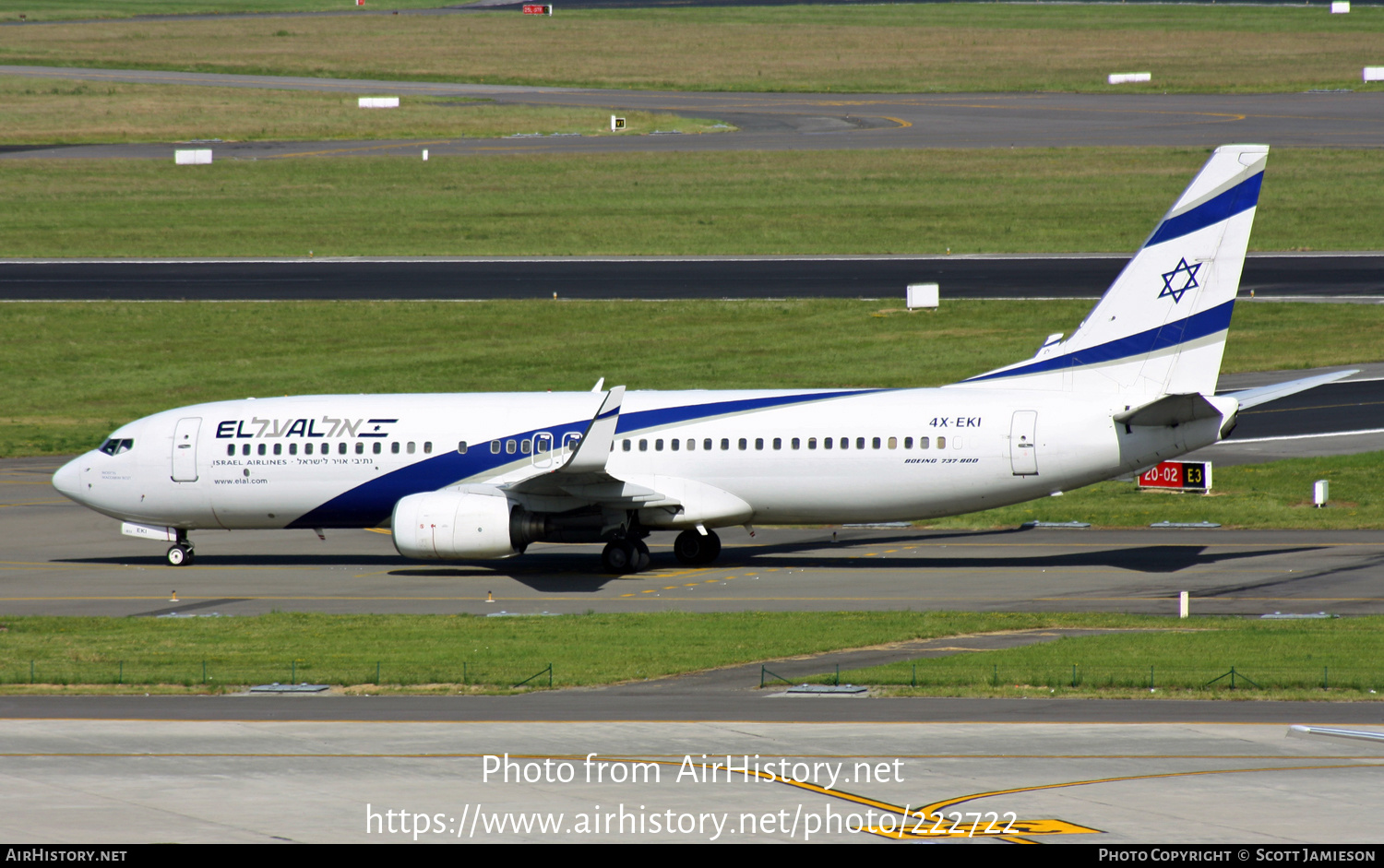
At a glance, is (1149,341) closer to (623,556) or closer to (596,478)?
(596,478)

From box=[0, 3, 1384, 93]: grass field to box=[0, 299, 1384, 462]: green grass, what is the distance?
60.1 m

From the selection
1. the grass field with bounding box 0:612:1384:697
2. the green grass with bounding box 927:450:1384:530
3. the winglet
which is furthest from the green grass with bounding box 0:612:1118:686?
the green grass with bounding box 927:450:1384:530

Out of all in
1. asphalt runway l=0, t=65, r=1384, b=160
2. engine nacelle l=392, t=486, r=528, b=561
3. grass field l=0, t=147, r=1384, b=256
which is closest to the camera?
engine nacelle l=392, t=486, r=528, b=561

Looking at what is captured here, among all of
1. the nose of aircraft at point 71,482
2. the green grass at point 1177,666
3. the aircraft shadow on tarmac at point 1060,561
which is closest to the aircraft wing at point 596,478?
the aircraft shadow on tarmac at point 1060,561

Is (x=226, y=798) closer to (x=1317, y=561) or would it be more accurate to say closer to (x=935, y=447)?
(x=935, y=447)

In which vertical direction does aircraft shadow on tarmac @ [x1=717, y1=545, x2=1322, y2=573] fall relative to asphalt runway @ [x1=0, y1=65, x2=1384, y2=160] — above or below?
below

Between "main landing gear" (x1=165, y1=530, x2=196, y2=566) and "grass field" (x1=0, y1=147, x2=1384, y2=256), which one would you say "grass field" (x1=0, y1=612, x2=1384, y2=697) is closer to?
"main landing gear" (x1=165, y1=530, x2=196, y2=566)

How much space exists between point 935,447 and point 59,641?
19097mm

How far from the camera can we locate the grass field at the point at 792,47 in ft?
422

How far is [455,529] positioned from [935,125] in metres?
81.3

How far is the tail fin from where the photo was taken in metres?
34.8

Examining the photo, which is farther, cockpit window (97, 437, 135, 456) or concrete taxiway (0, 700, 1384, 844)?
cockpit window (97, 437, 135, 456)

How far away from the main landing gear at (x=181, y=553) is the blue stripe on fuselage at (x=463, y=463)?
404 cm

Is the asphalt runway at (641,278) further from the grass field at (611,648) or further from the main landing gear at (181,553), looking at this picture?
the grass field at (611,648)
